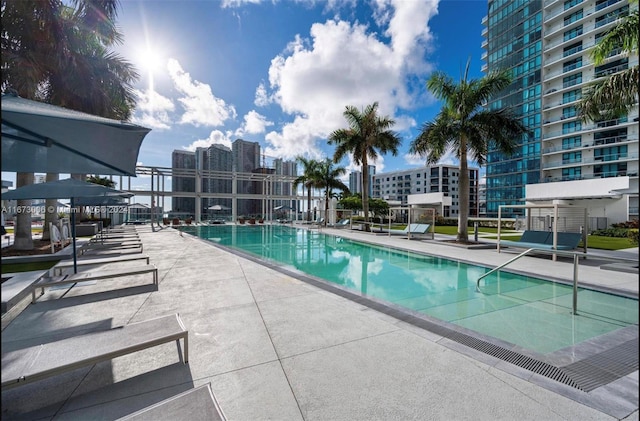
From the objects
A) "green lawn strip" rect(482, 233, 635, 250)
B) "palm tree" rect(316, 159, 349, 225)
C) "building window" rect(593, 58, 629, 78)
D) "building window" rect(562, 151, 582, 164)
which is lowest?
"green lawn strip" rect(482, 233, 635, 250)

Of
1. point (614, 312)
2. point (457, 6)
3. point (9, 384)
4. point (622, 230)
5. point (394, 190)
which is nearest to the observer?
point (9, 384)

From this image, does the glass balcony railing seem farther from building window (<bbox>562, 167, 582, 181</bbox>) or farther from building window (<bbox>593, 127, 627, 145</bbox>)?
building window (<bbox>593, 127, 627, 145</bbox>)

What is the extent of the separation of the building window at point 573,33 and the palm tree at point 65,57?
2283 inches

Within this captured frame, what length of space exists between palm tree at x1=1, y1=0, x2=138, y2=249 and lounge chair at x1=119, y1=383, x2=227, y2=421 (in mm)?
9858

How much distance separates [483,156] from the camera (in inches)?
544

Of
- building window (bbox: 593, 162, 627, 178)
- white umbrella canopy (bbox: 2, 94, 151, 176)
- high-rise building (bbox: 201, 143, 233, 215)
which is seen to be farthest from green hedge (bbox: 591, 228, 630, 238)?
high-rise building (bbox: 201, 143, 233, 215)

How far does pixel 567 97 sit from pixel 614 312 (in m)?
52.3

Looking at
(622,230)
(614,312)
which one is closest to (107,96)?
(614,312)

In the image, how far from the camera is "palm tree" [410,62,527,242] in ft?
42.2

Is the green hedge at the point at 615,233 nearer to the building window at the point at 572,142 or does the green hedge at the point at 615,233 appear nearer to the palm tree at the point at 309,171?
the palm tree at the point at 309,171

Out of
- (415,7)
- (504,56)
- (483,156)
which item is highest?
(504,56)

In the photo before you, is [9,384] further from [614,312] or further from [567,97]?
[567,97]

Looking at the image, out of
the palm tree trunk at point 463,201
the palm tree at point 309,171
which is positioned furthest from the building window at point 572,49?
the palm tree trunk at point 463,201

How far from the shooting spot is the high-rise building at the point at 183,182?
Result: 2977 centimetres
